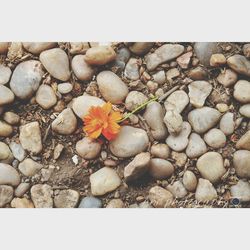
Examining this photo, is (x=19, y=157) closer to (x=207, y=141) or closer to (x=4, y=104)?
(x=4, y=104)

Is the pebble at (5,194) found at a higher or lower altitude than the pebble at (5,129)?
lower

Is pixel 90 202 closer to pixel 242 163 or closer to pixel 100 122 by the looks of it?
pixel 100 122

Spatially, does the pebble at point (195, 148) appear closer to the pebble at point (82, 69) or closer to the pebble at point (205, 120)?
the pebble at point (205, 120)

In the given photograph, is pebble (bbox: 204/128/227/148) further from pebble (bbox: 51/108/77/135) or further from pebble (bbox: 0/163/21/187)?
pebble (bbox: 0/163/21/187)

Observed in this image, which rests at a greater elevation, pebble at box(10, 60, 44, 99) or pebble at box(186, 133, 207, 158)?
pebble at box(10, 60, 44, 99)

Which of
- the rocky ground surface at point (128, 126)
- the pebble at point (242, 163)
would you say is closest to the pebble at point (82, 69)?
the rocky ground surface at point (128, 126)

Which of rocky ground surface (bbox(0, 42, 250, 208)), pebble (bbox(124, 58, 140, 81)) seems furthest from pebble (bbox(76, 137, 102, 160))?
pebble (bbox(124, 58, 140, 81))
